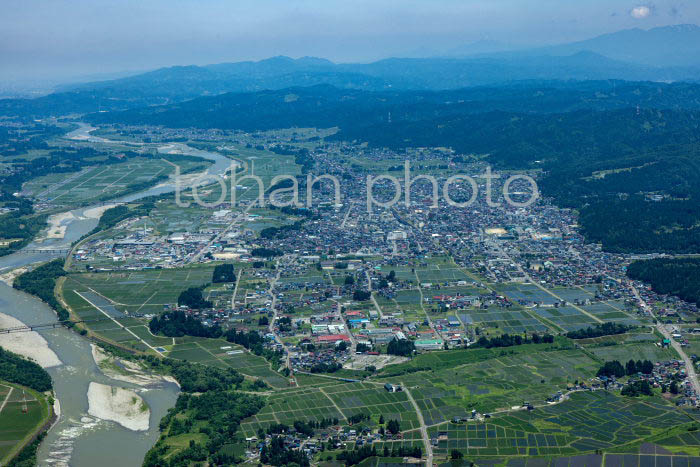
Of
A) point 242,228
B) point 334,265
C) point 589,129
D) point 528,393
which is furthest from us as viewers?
point 589,129

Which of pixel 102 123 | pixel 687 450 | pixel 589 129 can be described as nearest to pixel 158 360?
pixel 687 450

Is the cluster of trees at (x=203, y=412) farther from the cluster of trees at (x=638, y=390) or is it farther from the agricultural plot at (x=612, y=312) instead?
the agricultural plot at (x=612, y=312)

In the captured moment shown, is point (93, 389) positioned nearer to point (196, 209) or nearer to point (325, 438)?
point (325, 438)

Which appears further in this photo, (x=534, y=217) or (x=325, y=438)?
(x=534, y=217)

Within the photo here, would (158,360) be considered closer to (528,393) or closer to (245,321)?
(245,321)

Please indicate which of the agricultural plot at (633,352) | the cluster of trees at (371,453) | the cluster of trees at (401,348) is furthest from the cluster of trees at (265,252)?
the cluster of trees at (371,453)

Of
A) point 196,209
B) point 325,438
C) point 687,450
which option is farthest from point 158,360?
point 196,209

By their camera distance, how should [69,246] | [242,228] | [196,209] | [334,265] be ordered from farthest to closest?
[196,209], [242,228], [69,246], [334,265]
